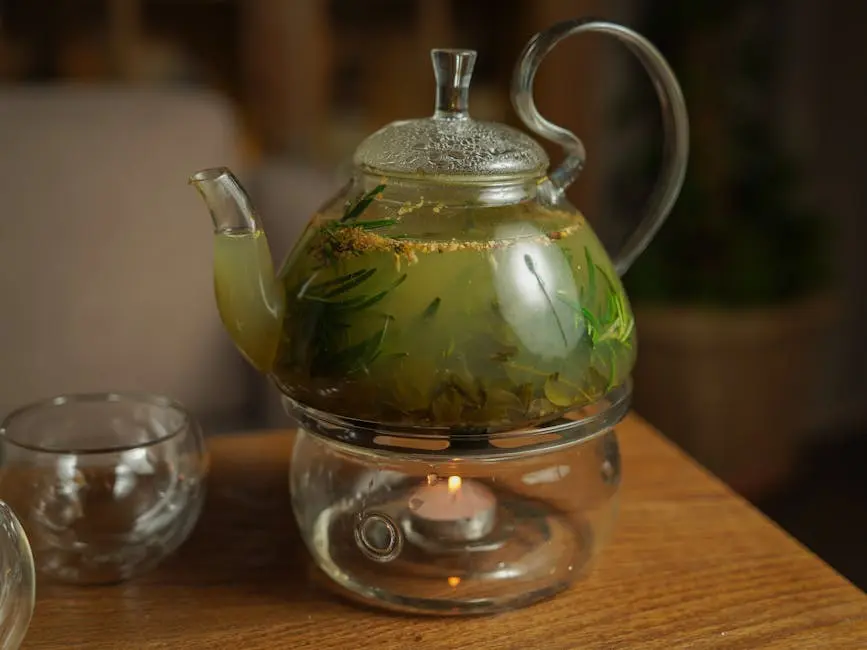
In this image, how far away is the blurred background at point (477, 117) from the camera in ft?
4.33

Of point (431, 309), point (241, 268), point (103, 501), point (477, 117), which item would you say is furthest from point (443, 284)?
point (477, 117)

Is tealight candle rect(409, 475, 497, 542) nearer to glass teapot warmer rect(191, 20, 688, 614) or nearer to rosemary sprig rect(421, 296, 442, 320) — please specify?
glass teapot warmer rect(191, 20, 688, 614)

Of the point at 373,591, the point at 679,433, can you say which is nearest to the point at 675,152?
the point at 373,591

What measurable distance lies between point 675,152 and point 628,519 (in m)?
0.25

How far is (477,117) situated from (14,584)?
1.30 metres

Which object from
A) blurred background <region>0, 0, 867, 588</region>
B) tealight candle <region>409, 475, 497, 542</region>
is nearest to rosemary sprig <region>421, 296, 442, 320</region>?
tealight candle <region>409, 475, 497, 542</region>

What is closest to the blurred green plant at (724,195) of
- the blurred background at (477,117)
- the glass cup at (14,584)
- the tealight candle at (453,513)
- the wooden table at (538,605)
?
the blurred background at (477,117)

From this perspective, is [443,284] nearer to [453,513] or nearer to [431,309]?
[431,309]

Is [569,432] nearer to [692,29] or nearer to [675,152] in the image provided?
[675,152]

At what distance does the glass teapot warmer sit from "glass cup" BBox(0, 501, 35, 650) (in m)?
0.16

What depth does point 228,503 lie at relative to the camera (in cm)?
72

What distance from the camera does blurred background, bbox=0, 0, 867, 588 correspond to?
1.32 metres

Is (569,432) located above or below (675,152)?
below

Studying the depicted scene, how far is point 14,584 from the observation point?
1.62 feet
